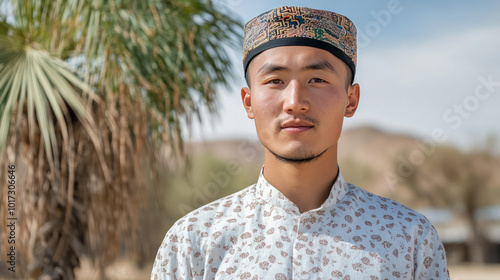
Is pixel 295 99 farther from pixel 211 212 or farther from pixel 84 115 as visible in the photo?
pixel 84 115

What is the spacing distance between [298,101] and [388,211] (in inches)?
15.0

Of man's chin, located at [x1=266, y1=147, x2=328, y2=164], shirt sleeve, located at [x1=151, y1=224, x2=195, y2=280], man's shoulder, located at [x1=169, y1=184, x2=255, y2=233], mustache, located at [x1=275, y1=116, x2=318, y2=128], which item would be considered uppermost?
mustache, located at [x1=275, y1=116, x2=318, y2=128]

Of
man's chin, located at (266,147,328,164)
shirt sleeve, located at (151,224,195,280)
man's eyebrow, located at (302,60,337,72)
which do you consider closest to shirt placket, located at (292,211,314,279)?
man's chin, located at (266,147,328,164)

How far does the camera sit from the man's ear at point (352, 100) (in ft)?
4.91

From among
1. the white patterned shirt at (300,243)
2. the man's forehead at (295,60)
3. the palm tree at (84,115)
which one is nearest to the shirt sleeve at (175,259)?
the white patterned shirt at (300,243)

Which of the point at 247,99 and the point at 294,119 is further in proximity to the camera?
the point at 247,99

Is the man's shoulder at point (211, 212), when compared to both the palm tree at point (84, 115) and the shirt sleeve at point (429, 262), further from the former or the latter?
the palm tree at point (84, 115)

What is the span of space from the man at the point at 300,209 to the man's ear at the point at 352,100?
44 millimetres

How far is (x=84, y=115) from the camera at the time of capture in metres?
3.79

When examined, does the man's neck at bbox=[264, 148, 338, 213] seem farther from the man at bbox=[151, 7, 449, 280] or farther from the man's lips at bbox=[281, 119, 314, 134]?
the man's lips at bbox=[281, 119, 314, 134]

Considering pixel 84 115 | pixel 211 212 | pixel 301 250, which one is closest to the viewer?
pixel 301 250

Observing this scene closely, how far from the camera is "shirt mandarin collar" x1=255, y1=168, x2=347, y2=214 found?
1.40 m

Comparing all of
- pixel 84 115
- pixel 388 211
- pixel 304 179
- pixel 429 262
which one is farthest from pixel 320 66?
pixel 84 115

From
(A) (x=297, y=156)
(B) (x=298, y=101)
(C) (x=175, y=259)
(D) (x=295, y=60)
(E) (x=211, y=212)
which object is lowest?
(C) (x=175, y=259)
